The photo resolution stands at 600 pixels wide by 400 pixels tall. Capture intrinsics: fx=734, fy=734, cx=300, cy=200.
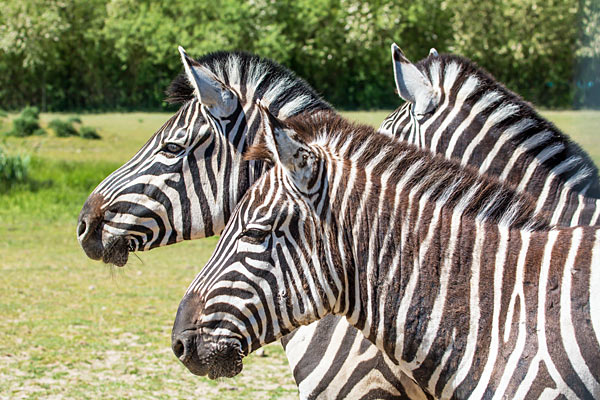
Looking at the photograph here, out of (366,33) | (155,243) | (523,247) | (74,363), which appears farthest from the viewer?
(366,33)

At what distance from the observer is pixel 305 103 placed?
12.4 feet

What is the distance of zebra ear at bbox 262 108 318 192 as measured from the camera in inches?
97.6

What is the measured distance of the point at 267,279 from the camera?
2541 millimetres

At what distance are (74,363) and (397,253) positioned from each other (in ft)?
17.3

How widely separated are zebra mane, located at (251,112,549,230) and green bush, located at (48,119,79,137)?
18540 millimetres

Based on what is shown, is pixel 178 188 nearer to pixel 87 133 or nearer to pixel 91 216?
pixel 91 216

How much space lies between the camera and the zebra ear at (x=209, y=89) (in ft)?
11.3

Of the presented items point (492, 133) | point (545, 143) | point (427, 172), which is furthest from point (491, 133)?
point (427, 172)

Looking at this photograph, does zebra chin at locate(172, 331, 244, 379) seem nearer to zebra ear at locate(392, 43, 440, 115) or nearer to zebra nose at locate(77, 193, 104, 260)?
zebra nose at locate(77, 193, 104, 260)

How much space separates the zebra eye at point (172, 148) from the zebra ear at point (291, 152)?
1.17 metres

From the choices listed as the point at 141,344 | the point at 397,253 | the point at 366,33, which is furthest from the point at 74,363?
the point at 366,33

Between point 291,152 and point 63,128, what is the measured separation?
18896 millimetres

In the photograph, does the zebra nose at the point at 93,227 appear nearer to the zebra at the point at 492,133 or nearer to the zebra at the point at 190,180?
the zebra at the point at 190,180

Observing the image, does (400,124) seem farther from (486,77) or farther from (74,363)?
(74,363)
